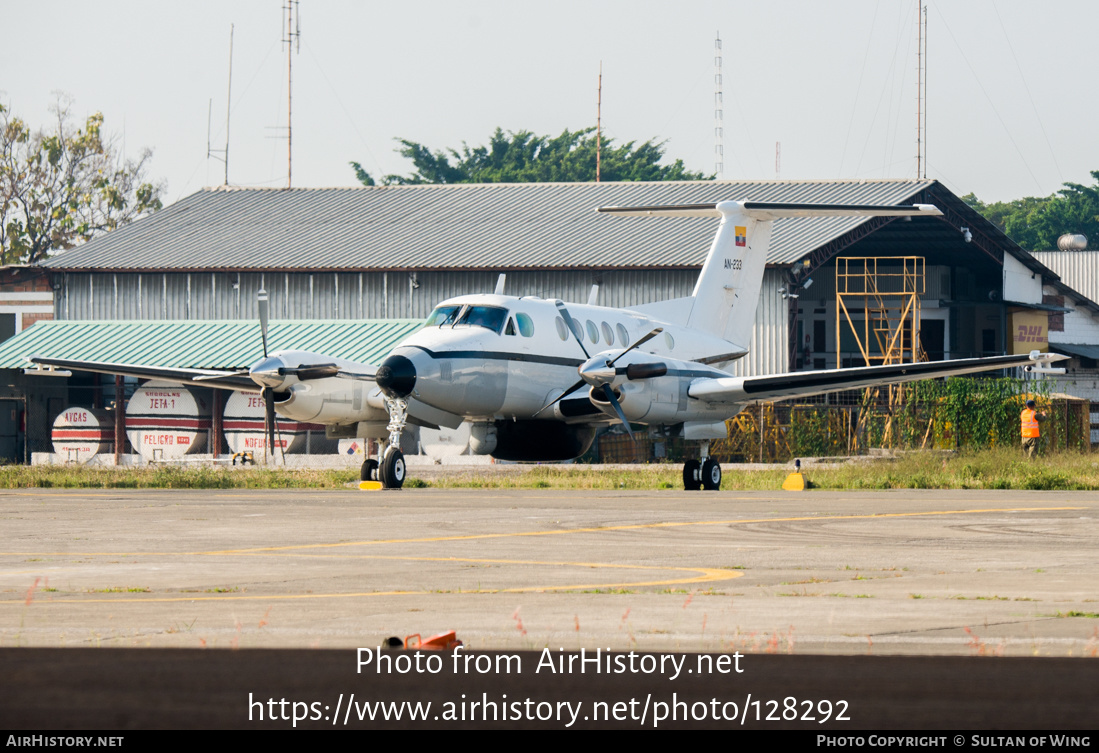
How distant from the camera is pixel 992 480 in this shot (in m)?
27.8

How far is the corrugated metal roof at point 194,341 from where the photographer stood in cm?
4691

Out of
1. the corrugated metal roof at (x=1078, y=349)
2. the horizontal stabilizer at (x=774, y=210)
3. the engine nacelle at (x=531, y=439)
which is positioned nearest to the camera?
the engine nacelle at (x=531, y=439)

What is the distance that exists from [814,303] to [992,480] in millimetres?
32669

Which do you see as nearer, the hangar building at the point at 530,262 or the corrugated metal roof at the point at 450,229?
the hangar building at the point at 530,262

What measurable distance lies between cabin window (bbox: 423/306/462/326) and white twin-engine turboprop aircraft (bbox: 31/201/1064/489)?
3 centimetres

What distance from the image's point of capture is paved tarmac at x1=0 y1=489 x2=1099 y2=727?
7543 millimetres

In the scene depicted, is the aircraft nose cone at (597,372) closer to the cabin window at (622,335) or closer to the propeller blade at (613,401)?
the propeller blade at (613,401)

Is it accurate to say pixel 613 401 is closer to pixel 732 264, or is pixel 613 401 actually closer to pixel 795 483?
pixel 795 483

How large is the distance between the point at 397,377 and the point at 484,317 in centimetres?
258

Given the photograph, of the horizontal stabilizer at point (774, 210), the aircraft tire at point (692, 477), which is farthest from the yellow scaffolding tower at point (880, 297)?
the aircraft tire at point (692, 477)

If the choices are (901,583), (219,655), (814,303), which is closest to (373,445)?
(814,303)

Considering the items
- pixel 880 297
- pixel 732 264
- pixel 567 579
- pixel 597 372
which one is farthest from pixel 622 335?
pixel 880 297

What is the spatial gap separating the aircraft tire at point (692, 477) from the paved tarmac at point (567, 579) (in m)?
7.17
